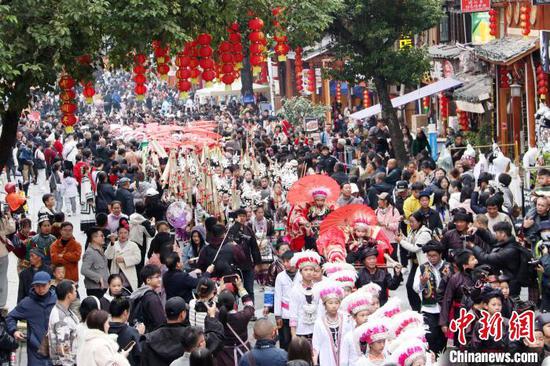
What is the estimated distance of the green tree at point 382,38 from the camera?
33.2 metres

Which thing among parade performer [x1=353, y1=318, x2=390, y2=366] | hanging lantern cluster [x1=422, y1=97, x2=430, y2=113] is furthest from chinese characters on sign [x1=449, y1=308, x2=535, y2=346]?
hanging lantern cluster [x1=422, y1=97, x2=430, y2=113]

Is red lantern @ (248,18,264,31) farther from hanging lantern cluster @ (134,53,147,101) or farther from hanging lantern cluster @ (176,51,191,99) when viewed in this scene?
hanging lantern cluster @ (134,53,147,101)

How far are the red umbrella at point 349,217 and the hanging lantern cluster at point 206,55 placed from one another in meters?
2.33

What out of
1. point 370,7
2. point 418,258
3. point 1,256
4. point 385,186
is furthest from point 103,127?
point 418,258

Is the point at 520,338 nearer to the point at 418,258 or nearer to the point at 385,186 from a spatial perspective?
the point at 418,258

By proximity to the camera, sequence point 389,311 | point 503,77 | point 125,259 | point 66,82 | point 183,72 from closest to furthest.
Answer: point 389,311 → point 66,82 → point 125,259 → point 183,72 → point 503,77

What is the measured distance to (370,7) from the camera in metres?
33.2

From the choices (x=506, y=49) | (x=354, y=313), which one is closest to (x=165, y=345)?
(x=354, y=313)

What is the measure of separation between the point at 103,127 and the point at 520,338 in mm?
35901

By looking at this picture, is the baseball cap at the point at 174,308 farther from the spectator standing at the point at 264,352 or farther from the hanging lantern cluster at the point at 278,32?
the hanging lantern cluster at the point at 278,32

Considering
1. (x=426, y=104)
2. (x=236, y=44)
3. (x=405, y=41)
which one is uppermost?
(x=405, y=41)

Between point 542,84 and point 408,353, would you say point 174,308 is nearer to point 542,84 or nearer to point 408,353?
point 408,353

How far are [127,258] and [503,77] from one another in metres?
19.8

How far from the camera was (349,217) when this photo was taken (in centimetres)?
1650
